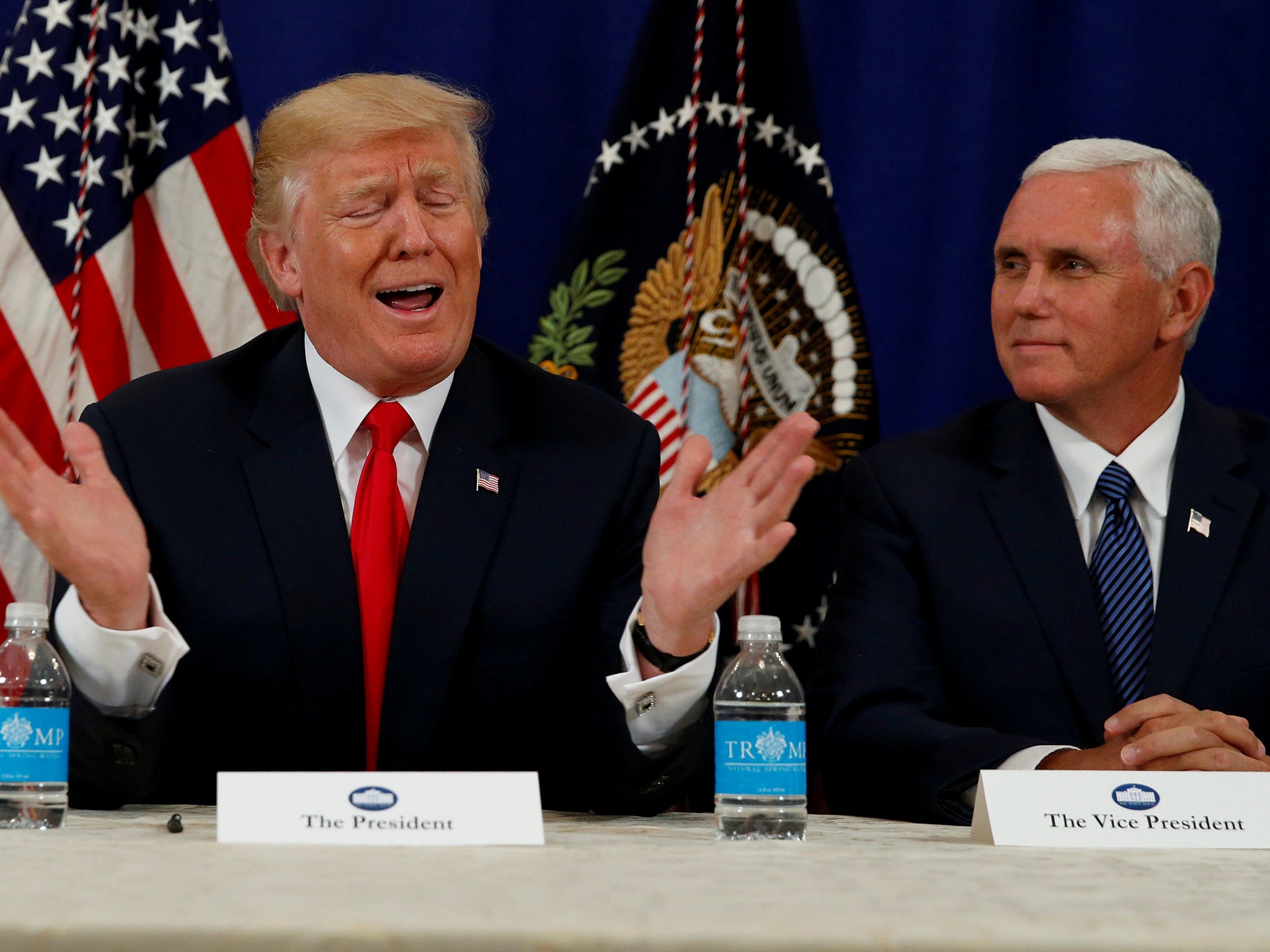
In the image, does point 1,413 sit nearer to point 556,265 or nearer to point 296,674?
point 296,674

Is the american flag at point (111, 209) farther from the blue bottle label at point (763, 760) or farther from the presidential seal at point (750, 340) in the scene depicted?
the blue bottle label at point (763, 760)

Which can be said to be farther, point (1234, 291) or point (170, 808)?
point (1234, 291)

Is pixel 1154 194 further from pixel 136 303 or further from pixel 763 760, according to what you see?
pixel 136 303

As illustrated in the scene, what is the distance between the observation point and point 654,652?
1838 millimetres

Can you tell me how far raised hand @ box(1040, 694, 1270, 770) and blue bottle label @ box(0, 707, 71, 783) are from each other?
136cm

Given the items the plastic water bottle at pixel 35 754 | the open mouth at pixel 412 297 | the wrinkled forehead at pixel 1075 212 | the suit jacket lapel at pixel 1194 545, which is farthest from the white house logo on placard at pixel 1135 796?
the wrinkled forehead at pixel 1075 212

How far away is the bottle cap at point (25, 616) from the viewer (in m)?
1.69

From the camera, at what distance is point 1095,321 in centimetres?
278

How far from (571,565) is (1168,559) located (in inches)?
43.7

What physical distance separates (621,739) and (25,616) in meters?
0.78

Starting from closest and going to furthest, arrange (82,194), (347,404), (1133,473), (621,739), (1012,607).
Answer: (621,739), (347,404), (1012,607), (1133,473), (82,194)

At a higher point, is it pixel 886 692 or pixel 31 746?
pixel 31 746

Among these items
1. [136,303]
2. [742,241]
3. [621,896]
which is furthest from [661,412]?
[621,896]

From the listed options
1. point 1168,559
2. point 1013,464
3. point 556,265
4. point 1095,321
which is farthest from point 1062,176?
point 556,265
